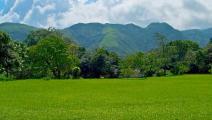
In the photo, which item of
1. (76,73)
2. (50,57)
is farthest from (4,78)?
(76,73)

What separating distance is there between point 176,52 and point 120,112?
12858 centimetres

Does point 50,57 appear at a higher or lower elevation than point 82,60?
lower

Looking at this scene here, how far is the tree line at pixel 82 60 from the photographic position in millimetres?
101875

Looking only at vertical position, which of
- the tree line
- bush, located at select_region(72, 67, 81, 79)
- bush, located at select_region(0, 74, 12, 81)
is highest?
the tree line

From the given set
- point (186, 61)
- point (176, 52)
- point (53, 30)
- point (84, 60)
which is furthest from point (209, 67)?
point (53, 30)

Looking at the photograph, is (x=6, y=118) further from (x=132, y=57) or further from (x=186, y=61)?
(x=186, y=61)

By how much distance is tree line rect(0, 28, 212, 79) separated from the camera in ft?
334

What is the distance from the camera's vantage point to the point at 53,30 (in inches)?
5527

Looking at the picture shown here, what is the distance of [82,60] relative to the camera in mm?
127500

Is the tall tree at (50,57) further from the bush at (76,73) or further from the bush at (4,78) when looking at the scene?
the bush at (76,73)

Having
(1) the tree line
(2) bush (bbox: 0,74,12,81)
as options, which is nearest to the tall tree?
(1) the tree line

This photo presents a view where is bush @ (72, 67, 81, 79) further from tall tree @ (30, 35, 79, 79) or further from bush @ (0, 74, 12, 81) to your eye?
bush @ (0, 74, 12, 81)

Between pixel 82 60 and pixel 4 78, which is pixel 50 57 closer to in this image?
pixel 4 78

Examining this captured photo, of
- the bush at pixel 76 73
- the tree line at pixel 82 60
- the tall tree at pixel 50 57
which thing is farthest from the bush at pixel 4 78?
the bush at pixel 76 73
